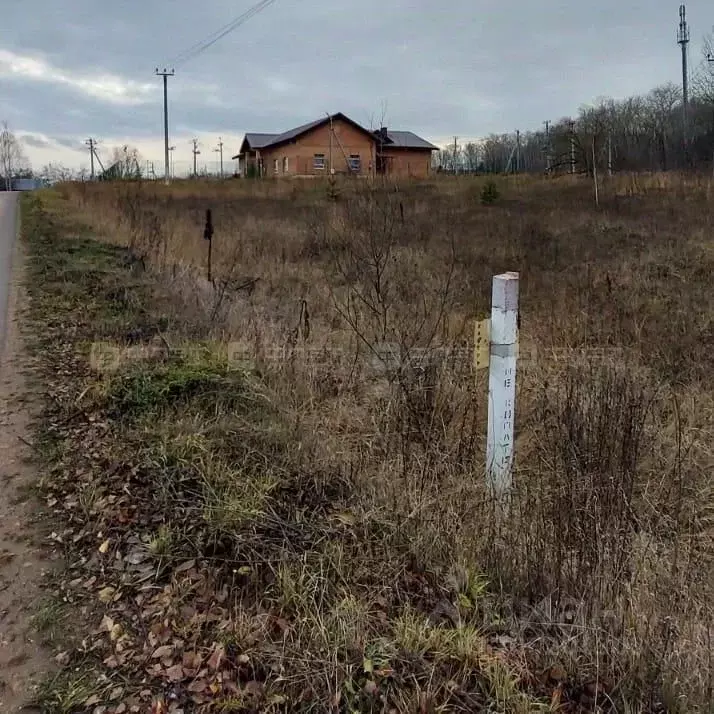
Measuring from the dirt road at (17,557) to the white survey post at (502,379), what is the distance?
2012 mm

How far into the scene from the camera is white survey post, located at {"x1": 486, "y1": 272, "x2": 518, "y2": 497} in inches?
118

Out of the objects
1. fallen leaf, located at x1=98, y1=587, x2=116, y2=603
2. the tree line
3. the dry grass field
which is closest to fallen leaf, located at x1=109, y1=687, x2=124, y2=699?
the dry grass field

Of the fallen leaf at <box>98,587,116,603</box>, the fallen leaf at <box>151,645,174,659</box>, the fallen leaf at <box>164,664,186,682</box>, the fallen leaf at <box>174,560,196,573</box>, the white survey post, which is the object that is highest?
the white survey post

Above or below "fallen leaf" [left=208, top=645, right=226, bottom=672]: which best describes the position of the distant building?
above

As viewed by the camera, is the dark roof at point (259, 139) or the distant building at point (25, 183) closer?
the dark roof at point (259, 139)

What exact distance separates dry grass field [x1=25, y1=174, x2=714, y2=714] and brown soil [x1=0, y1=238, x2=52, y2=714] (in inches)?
5.1

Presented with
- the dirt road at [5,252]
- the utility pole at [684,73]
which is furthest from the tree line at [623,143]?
the dirt road at [5,252]

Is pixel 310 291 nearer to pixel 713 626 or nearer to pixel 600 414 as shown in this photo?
pixel 600 414

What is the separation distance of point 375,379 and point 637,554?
7.58 ft

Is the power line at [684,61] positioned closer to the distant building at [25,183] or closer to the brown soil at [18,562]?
the brown soil at [18,562]

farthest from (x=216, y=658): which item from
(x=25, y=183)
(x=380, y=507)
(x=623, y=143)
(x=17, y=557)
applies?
(x=25, y=183)

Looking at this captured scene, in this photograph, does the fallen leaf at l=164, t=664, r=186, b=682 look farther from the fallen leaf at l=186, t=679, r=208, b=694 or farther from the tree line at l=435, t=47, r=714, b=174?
the tree line at l=435, t=47, r=714, b=174

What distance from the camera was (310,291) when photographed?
28.7ft

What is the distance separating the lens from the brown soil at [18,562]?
2135 millimetres
